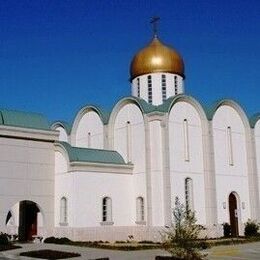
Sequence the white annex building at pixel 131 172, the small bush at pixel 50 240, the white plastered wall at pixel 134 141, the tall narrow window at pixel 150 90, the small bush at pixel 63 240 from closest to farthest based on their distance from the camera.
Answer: the small bush at pixel 63 240 < the small bush at pixel 50 240 < the white annex building at pixel 131 172 < the white plastered wall at pixel 134 141 < the tall narrow window at pixel 150 90

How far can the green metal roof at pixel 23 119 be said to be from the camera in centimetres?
2820

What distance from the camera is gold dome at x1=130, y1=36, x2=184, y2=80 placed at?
33812 millimetres

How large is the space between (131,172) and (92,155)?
2.71 metres

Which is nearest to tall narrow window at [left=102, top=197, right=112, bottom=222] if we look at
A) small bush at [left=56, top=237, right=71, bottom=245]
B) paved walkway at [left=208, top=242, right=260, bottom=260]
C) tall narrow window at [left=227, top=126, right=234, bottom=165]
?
small bush at [left=56, top=237, right=71, bottom=245]

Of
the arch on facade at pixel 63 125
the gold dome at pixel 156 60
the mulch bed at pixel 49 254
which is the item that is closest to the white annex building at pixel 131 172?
the arch on facade at pixel 63 125

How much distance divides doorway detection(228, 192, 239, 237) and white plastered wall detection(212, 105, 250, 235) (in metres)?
0.23

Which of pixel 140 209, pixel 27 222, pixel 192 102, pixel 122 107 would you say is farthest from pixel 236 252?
pixel 27 222

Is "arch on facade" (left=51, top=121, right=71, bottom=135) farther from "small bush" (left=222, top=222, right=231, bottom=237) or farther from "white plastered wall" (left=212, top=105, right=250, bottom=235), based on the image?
"small bush" (left=222, top=222, right=231, bottom=237)

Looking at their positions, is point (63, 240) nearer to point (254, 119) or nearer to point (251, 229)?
point (251, 229)

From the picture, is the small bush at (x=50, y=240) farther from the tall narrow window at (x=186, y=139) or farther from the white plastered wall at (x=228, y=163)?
the white plastered wall at (x=228, y=163)

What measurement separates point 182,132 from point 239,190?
631cm

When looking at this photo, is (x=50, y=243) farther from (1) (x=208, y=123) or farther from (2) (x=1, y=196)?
(1) (x=208, y=123)

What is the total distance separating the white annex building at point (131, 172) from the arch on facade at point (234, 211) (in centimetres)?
7

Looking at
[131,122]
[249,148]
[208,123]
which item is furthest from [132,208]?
[249,148]
